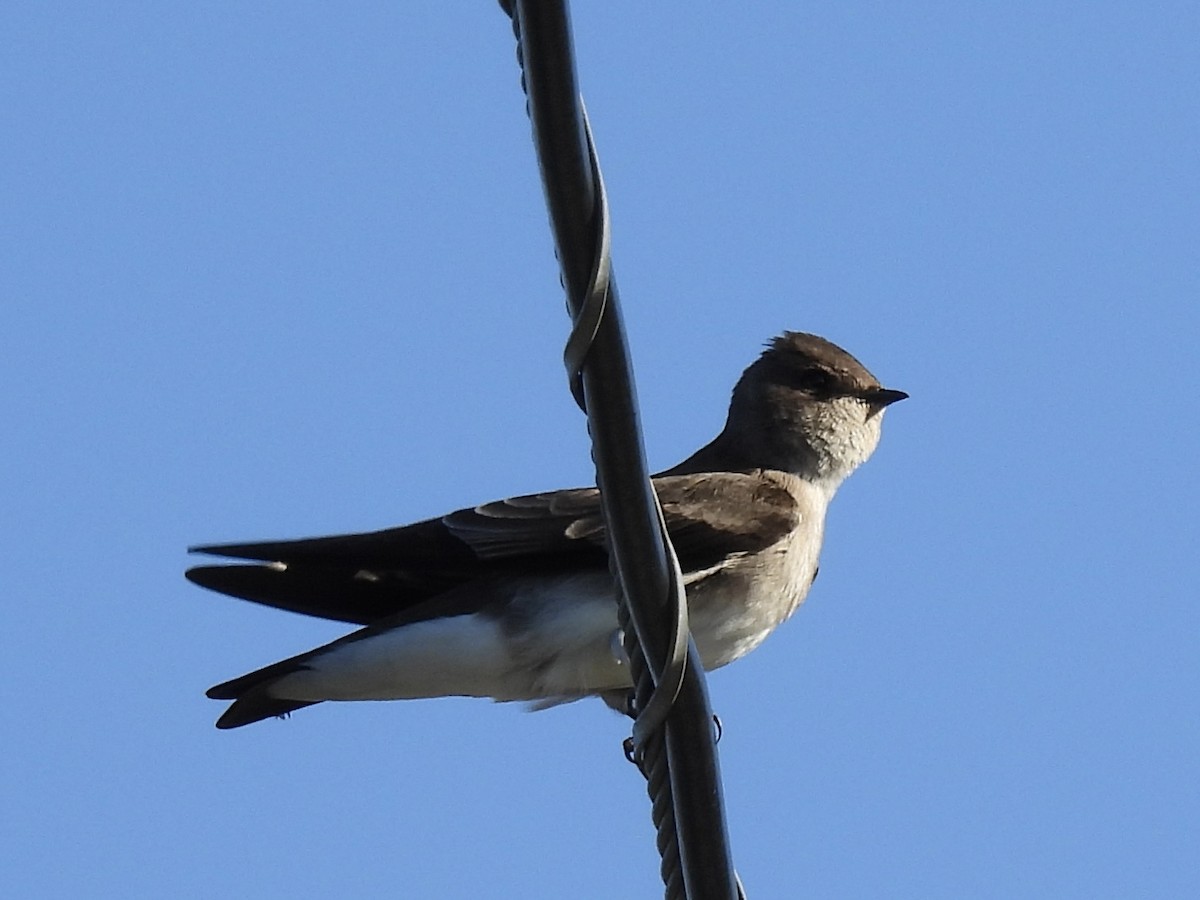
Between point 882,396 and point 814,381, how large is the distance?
30cm

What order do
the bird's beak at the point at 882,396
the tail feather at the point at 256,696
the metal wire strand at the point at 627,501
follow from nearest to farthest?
1. the metal wire strand at the point at 627,501
2. the tail feather at the point at 256,696
3. the bird's beak at the point at 882,396

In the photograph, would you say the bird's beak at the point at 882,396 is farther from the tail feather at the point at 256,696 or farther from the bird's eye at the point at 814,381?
the tail feather at the point at 256,696

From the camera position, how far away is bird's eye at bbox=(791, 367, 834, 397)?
861cm

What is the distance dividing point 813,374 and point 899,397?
0.39 m

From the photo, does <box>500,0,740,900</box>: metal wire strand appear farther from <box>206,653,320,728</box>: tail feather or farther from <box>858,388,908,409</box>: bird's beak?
<box>858,388,908,409</box>: bird's beak

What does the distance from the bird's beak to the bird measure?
119cm

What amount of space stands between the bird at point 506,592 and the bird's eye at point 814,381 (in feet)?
3.66

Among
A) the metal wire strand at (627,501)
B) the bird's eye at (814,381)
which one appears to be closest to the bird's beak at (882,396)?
the bird's eye at (814,381)

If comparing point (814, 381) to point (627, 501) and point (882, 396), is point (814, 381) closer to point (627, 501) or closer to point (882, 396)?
point (882, 396)

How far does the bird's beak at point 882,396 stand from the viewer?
339 inches

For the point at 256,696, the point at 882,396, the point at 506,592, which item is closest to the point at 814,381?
the point at 882,396

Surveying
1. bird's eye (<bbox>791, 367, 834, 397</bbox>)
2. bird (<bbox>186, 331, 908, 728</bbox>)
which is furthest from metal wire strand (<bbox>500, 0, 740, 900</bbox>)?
bird's eye (<bbox>791, 367, 834, 397</bbox>)

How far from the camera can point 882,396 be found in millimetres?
8609

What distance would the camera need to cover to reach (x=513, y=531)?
691 cm
